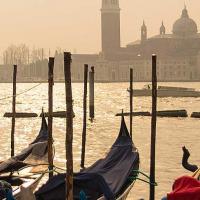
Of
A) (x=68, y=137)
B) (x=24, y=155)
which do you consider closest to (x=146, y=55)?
(x=24, y=155)

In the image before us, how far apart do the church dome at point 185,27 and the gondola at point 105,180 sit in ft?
484

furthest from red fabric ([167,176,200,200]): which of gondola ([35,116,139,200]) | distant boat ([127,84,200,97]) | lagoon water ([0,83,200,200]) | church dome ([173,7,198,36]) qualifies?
church dome ([173,7,198,36])

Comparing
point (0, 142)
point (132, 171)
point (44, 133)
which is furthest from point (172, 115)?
point (132, 171)

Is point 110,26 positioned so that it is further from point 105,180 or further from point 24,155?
point 105,180

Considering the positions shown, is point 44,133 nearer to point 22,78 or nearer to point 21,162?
point 21,162

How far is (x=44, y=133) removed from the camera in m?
16.4

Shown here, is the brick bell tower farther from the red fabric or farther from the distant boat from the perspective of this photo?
the red fabric

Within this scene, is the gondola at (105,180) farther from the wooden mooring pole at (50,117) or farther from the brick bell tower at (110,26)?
the brick bell tower at (110,26)

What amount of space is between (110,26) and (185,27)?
20794mm

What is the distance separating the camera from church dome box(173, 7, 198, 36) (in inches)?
6220

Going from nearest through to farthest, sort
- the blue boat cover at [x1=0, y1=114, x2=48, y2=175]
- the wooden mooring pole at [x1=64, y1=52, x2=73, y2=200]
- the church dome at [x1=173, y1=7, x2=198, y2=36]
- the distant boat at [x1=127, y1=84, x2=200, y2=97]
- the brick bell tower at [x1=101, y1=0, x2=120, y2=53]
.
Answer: the wooden mooring pole at [x1=64, y1=52, x2=73, y2=200] → the blue boat cover at [x1=0, y1=114, x2=48, y2=175] → the distant boat at [x1=127, y1=84, x2=200, y2=97] → the church dome at [x1=173, y1=7, x2=198, y2=36] → the brick bell tower at [x1=101, y1=0, x2=120, y2=53]

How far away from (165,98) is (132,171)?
59532 millimetres

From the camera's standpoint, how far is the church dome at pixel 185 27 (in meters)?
158

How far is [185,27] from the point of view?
6245 inches
